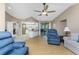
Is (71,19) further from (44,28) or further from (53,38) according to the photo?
(53,38)

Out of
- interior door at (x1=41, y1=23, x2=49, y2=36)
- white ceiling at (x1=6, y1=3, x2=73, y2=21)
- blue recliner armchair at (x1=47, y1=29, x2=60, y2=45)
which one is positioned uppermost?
white ceiling at (x1=6, y1=3, x2=73, y2=21)

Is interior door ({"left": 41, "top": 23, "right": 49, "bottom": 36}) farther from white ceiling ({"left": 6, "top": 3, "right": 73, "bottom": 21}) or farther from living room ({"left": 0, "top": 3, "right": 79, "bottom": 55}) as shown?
white ceiling ({"left": 6, "top": 3, "right": 73, "bottom": 21})

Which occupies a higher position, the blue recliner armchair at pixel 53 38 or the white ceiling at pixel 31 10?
the white ceiling at pixel 31 10

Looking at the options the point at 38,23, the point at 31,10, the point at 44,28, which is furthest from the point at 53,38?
the point at 31,10

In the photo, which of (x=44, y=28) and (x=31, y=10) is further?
(x=44, y=28)

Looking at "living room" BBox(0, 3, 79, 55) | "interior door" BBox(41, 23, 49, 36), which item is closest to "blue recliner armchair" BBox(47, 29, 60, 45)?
"living room" BBox(0, 3, 79, 55)

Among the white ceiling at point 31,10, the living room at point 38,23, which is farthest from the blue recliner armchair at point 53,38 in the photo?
the white ceiling at point 31,10

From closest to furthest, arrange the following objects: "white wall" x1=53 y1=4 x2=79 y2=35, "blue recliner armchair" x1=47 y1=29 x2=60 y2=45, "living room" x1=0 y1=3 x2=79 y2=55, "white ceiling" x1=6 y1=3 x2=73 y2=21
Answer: "white ceiling" x1=6 y1=3 x2=73 y2=21
"living room" x1=0 y1=3 x2=79 y2=55
"white wall" x1=53 y1=4 x2=79 y2=35
"blue recliner armchair" x1=47 y1=29 x2=60 y2=45

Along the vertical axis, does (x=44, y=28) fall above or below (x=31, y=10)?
below

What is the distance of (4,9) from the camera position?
3.05 meters

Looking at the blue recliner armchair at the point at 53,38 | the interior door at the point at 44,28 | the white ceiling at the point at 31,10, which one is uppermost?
the white ceiling at the point at 31,10

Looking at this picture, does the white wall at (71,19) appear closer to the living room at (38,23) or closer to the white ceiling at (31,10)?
the living room at (38,23)

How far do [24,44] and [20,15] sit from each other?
2.78ft

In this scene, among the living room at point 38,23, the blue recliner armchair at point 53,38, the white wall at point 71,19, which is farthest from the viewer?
the blue recliner armchair at point 53,38
